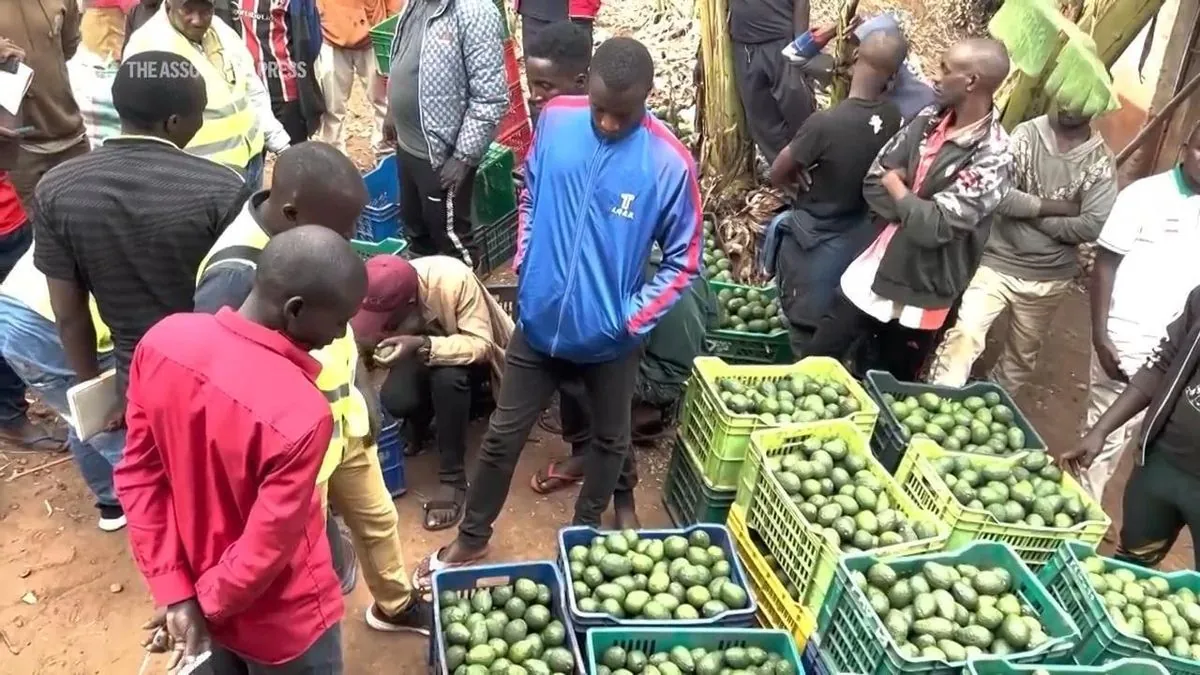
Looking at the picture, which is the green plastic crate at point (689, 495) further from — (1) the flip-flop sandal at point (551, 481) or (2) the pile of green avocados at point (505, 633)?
(2) the pile of green avocados at point (505, 633)

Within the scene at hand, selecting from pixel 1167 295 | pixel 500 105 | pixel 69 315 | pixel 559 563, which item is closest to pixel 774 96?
pixel 500 105

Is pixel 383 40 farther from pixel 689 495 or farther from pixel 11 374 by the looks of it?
pixel 689 495

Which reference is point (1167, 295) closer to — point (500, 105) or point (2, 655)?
point (500, 105)

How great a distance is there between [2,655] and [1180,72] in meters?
7.82

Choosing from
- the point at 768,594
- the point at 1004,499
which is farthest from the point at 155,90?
the point at 1004,499

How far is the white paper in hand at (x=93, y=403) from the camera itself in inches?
129

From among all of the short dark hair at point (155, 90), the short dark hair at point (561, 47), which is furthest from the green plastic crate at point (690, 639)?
the short dark hair at point (561, 47)

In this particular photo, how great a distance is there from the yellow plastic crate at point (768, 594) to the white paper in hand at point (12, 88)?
12.6ft

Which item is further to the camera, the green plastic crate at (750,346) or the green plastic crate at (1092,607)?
the green plastic crate at (750,346)

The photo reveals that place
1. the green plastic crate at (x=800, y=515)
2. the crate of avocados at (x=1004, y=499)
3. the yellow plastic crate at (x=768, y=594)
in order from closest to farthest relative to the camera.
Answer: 1. the green plastic crate at (x=800, y=515)
2. the yellow plastic crate at (x=768, y=594)
3. the crate of avocados at (x=1004, y=499)

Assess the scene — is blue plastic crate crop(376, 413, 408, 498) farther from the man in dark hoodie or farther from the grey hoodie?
the grey hoodie

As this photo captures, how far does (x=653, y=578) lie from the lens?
364 cm

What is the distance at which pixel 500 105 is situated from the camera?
5391 mm

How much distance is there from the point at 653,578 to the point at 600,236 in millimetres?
1356
